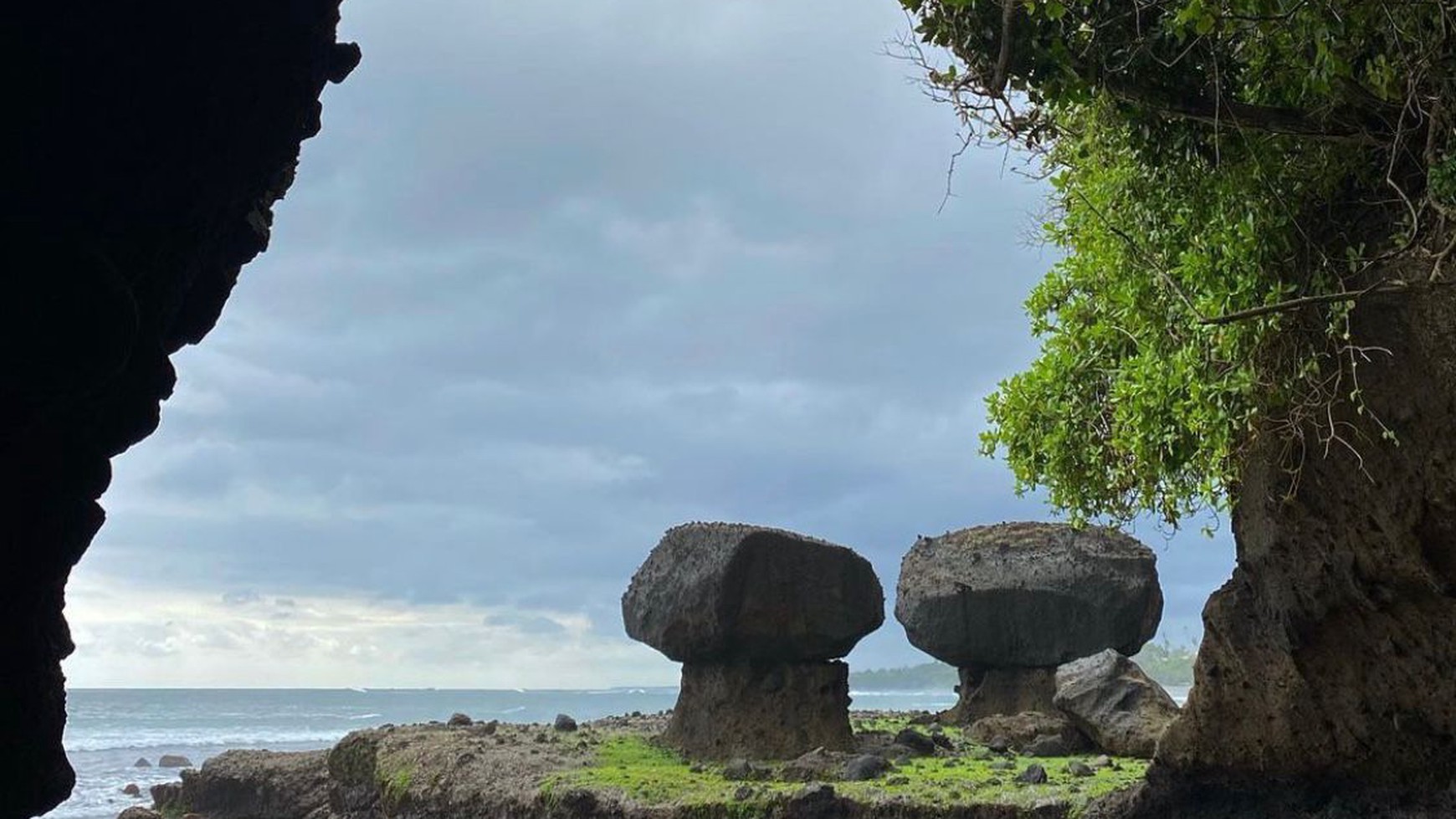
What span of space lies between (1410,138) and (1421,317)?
112 centimetres

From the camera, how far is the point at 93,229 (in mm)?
4242

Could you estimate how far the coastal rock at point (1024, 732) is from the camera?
1681 cm

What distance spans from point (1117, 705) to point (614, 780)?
6.52 meters

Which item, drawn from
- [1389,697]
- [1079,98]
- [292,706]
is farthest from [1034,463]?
[292,706]

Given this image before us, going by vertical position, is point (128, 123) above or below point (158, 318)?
above

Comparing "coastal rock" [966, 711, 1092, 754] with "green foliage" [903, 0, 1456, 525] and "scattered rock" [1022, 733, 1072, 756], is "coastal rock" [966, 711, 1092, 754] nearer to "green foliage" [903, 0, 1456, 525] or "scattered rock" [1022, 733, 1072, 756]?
"scattered rock" [1022, 733, 1072, 756]

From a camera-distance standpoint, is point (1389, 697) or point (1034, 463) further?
point (1034, 463)

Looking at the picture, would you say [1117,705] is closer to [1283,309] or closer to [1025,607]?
[1025,607]

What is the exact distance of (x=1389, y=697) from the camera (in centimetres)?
901

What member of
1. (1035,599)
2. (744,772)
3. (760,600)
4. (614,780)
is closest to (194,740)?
(1035,599)

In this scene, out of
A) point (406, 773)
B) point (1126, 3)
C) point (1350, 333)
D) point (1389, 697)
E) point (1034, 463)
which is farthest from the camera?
point (406, 773)

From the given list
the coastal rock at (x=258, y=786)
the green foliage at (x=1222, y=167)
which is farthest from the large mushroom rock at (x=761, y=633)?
the green foliage at (x=1222, y=167)

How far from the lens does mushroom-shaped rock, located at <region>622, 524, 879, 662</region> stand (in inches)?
685

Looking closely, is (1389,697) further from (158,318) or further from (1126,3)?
(158,318)
